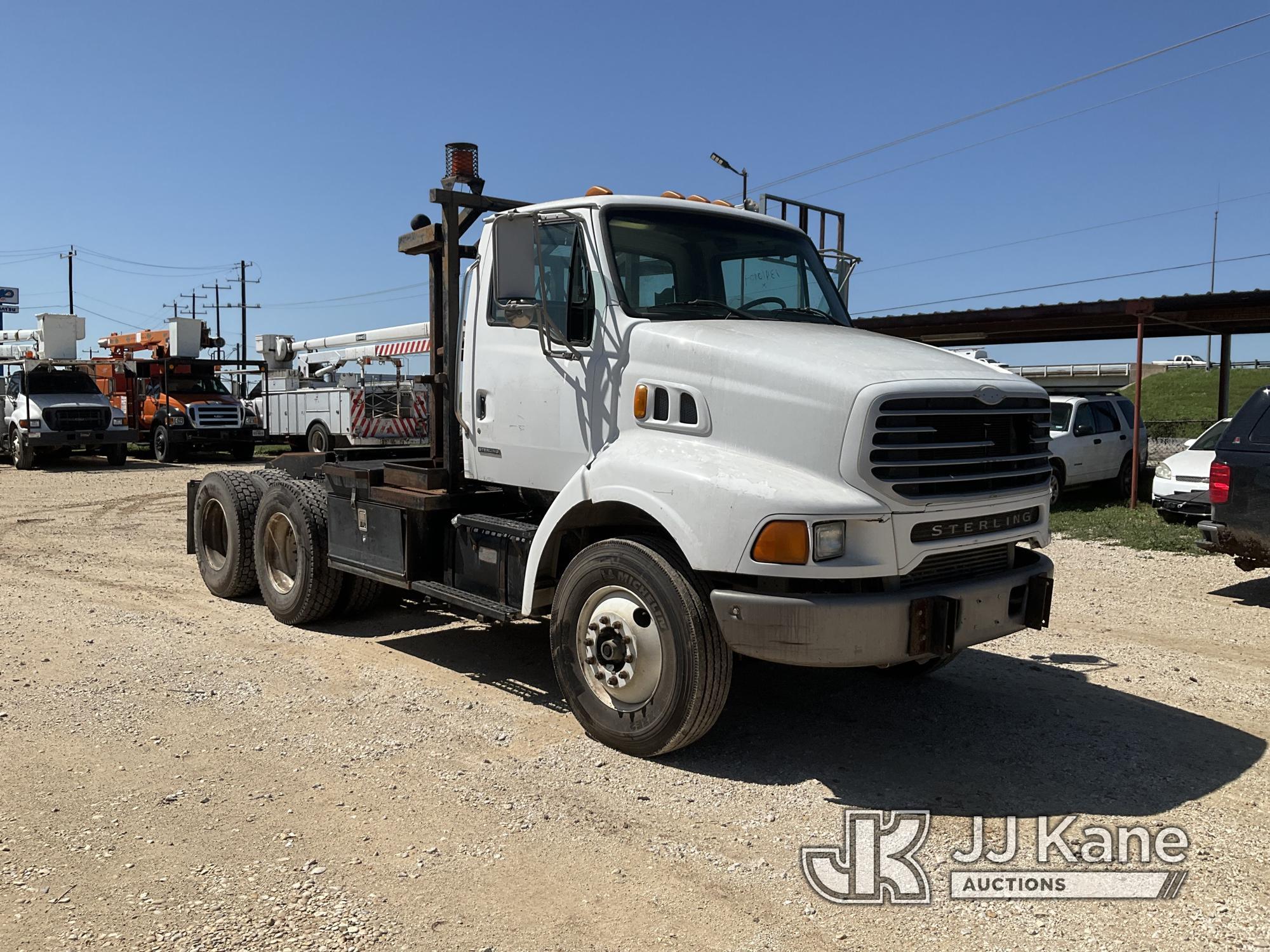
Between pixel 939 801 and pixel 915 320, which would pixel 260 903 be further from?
pixel 915 320

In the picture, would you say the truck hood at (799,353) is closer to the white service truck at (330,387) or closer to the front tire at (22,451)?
the white service truck at (330,387)

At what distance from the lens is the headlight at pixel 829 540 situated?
425 centimetres

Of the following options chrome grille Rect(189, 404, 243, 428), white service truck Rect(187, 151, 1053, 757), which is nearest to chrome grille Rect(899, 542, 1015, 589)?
white service truck Rect(187, 151, 1053, 757)

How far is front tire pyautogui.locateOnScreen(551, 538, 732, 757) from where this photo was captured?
457 cm

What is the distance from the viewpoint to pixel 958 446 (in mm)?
4574

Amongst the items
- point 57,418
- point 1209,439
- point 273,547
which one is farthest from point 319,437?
point 1209,439

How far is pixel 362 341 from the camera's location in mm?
27391

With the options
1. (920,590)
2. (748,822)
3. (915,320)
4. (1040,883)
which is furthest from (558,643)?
(915,320)

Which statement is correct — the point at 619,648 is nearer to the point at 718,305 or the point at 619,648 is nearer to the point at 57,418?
the point at 718,305

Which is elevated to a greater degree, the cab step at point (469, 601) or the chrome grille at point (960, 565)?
the chrome grille at point (960, 565)

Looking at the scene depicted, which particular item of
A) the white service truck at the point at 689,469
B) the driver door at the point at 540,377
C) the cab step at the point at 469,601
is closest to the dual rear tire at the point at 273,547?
the white service truck at the point at 689,469

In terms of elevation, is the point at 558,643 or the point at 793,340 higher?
the point at 793,340

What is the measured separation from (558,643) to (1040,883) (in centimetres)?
245

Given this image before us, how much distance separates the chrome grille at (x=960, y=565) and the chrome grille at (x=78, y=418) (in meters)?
23.6
